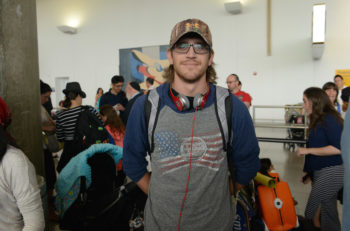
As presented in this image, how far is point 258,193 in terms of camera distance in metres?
2.56

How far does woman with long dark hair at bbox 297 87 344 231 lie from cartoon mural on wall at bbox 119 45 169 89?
8874mm

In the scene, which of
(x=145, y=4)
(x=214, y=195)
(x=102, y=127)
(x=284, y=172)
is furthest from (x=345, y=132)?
(x=145, y=4)

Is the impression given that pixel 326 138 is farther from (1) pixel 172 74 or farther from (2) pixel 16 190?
(2) pixel 16 190

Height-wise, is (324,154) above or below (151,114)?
below

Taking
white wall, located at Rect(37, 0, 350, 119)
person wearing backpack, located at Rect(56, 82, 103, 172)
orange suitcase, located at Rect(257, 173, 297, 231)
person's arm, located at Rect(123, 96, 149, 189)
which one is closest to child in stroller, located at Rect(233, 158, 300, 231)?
orange suitcase, located at Rect(257, 173, 297, 231)

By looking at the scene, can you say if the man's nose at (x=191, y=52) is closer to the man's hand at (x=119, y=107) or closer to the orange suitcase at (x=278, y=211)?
the orange suitcase at (x=278, y=211)

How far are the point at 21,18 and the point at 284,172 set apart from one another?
4.75 metres

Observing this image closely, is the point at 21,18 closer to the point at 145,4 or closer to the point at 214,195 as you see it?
the point at 214,195

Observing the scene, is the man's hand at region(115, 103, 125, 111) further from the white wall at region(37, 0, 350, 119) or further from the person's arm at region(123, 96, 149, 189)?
the white wall at region(37, 0, 350, 119)

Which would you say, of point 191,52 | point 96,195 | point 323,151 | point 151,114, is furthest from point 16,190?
point 323,151

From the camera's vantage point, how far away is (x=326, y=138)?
2457mm

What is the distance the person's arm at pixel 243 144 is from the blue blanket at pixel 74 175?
1.56m

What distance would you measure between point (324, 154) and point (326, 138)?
154 mm

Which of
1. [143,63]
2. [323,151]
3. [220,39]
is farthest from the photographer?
[143,63]
